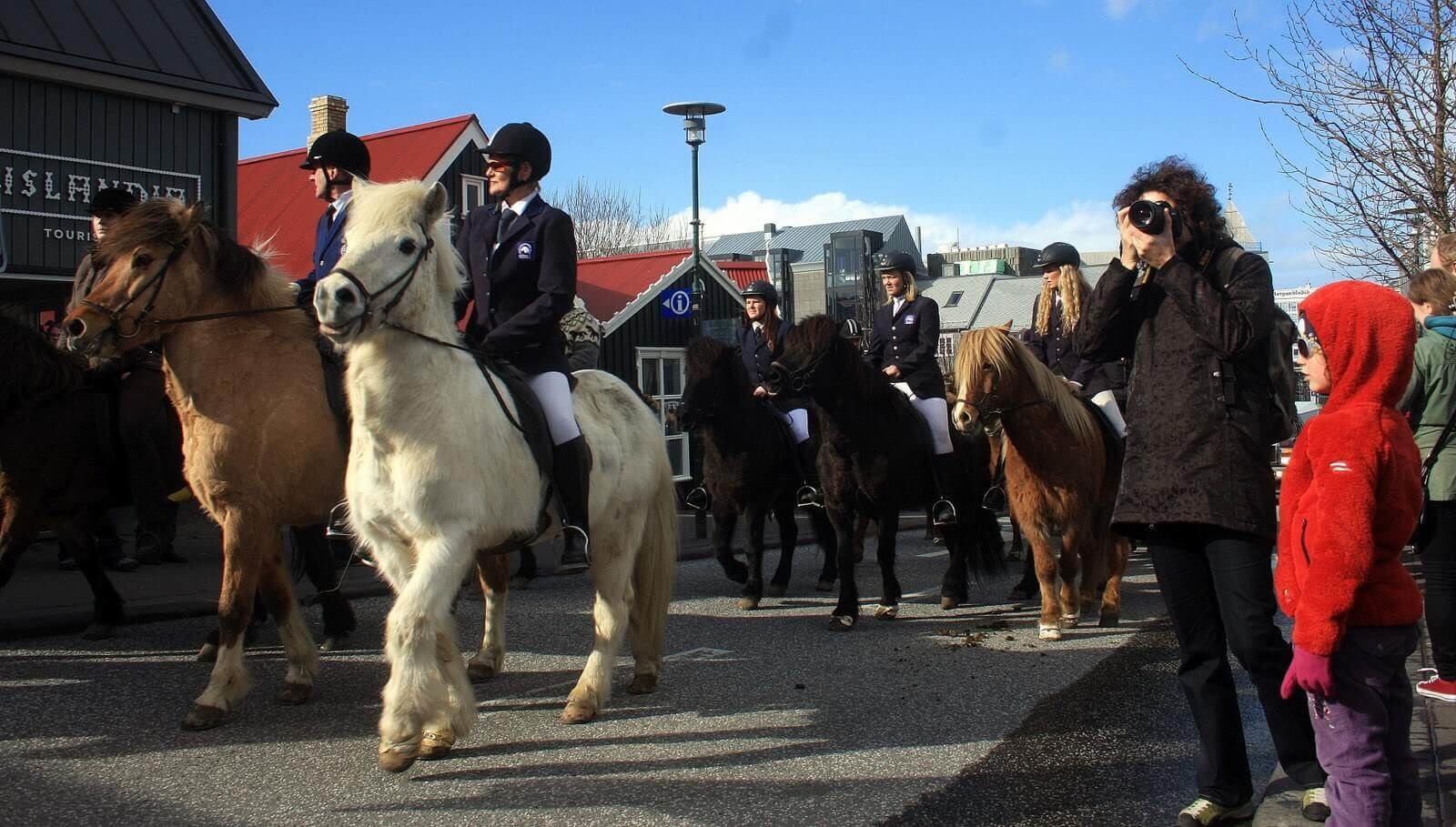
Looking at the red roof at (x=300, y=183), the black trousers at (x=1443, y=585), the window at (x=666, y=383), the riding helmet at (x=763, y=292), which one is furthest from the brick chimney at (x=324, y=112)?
the black trousers at (x=1443, y=585)

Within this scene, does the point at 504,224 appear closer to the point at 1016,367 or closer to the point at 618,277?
the point at 1016,367

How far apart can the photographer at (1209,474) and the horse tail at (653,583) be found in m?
2.86

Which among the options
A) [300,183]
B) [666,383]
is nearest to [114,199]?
[666,383]

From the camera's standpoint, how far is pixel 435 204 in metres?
5.13

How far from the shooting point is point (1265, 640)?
3955mm

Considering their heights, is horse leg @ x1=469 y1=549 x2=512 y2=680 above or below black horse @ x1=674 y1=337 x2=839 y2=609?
below

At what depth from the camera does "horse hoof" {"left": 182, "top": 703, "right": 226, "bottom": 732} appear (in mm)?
5555

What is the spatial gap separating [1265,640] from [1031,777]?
1351 millimetres

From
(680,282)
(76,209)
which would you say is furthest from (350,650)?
(680,282)

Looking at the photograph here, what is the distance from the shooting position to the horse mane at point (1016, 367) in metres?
8.55

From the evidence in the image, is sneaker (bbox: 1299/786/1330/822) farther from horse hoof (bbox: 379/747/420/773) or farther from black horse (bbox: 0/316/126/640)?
black horse (bbox: 0/316/126/640)

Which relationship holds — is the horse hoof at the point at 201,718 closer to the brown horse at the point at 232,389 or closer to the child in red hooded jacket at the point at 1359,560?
the brown horse at the point at 232,389

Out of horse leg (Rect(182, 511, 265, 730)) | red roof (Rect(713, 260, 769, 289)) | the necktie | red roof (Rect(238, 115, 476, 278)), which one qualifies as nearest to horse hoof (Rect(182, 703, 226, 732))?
horse leg (Rect(182, 511, 265, 730))

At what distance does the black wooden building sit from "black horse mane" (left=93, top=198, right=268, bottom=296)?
317 inches
